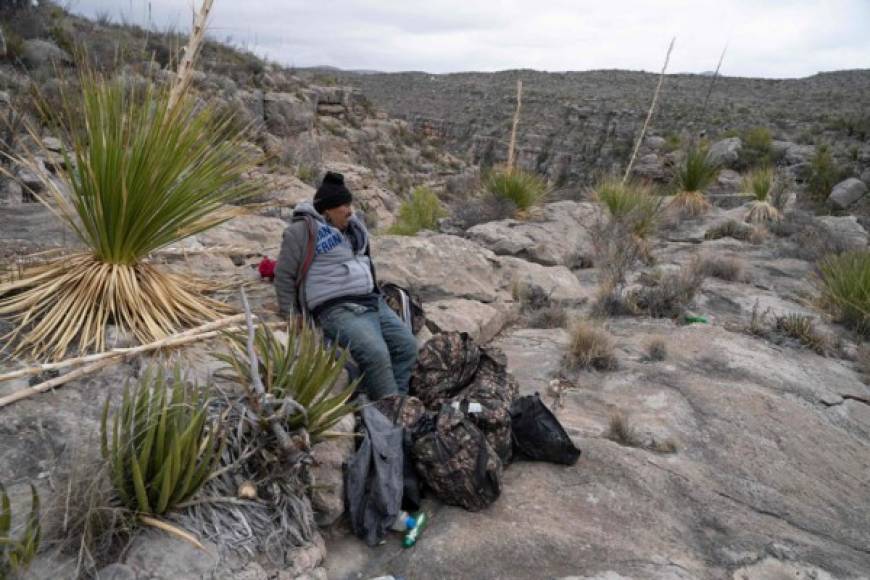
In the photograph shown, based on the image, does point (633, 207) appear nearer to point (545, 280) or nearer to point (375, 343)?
point (545, 280)

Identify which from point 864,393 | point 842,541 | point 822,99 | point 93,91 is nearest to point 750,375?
point 864,393

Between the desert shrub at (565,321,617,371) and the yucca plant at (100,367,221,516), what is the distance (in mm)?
3174

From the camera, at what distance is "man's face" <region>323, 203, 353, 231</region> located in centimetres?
366

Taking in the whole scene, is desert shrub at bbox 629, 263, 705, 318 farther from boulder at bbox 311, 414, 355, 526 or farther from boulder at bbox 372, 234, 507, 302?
boulder at bbox 311, 414, 355, 526

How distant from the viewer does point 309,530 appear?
2.31 metres

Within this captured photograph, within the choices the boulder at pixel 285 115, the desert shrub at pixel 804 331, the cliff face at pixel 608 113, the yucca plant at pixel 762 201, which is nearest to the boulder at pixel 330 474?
the desert shrub at pixel 804 331

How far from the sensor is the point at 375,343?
3.40 m

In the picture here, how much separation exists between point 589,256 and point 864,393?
4.06 m

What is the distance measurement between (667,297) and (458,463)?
4.30 metres

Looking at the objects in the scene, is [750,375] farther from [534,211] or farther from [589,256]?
[534,211]

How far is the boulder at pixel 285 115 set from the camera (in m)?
15.3

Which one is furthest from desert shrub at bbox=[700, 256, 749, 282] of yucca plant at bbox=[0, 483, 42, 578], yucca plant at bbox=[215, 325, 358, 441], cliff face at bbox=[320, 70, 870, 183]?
cliff face at bbox=[320, 70, 870, 183]

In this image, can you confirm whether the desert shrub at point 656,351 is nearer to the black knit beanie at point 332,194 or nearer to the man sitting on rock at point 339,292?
the man sitting on rock at point 339,292

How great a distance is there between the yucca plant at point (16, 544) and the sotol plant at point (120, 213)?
3.37ft
